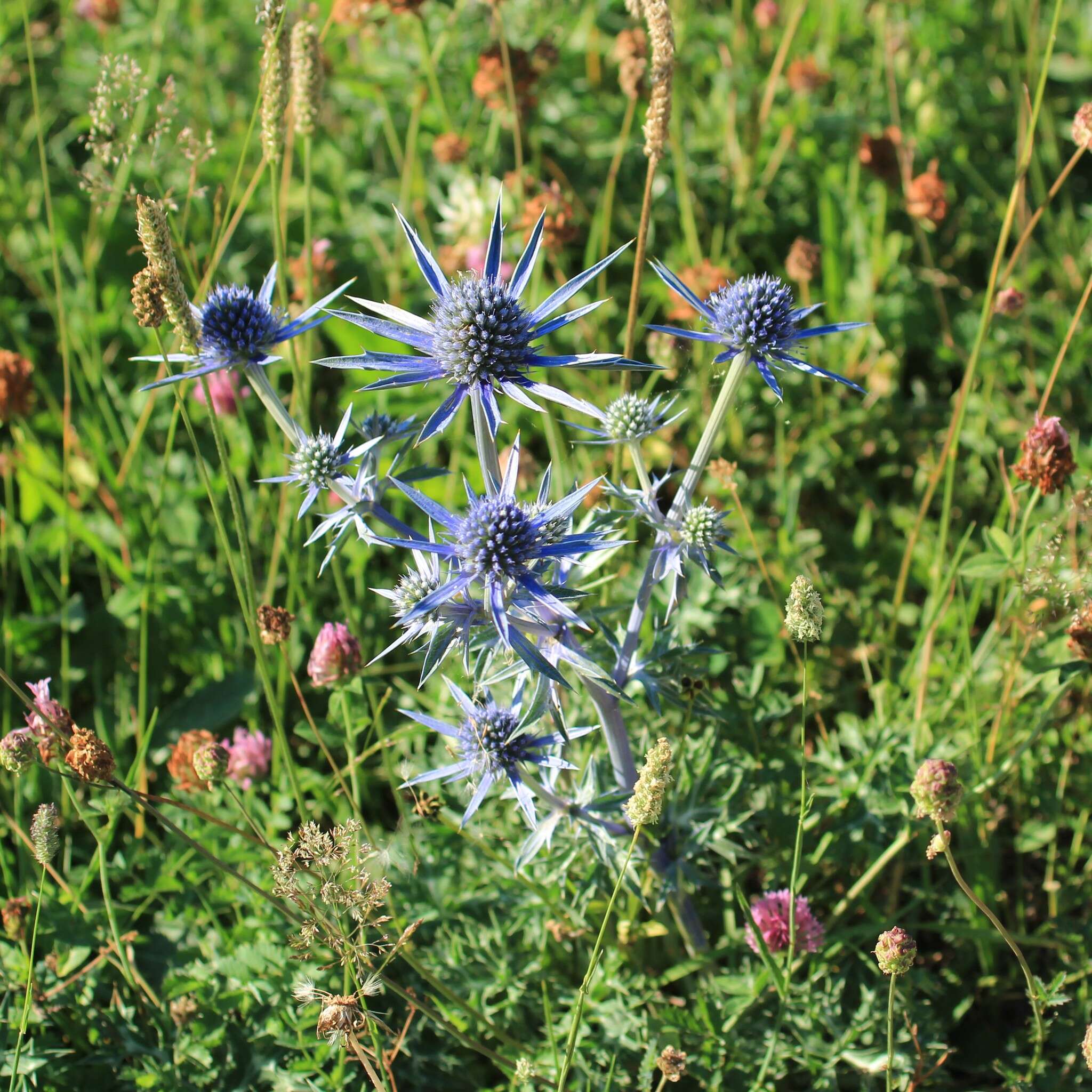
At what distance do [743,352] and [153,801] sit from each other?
2.07 metres

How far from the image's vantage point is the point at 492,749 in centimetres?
202

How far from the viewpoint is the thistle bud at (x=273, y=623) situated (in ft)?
7.22

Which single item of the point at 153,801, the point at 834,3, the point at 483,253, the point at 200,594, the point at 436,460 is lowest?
the point at 153,801

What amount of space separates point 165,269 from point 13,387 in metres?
1.61

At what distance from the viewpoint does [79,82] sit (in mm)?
4512

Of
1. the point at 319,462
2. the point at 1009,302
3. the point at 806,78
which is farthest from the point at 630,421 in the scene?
the point at 806,78

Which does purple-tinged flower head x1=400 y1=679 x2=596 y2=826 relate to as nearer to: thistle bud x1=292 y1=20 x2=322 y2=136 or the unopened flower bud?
the unopened flower bud

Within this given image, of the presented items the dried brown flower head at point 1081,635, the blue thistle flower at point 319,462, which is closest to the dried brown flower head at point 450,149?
the blue thistle flower at point 319,462

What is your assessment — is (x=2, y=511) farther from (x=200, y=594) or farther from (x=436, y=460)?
(x=436, y=460)

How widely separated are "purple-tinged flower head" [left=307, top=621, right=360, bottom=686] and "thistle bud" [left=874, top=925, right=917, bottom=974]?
1.31 metres

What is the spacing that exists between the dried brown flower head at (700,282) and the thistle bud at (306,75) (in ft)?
4.20

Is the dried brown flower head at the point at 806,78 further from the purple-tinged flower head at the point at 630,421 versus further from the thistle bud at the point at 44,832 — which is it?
the thistle bud at the point at 44,832

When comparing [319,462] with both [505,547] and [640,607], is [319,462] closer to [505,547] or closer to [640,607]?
[505,547]

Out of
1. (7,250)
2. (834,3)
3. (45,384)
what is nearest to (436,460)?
(45,384)
